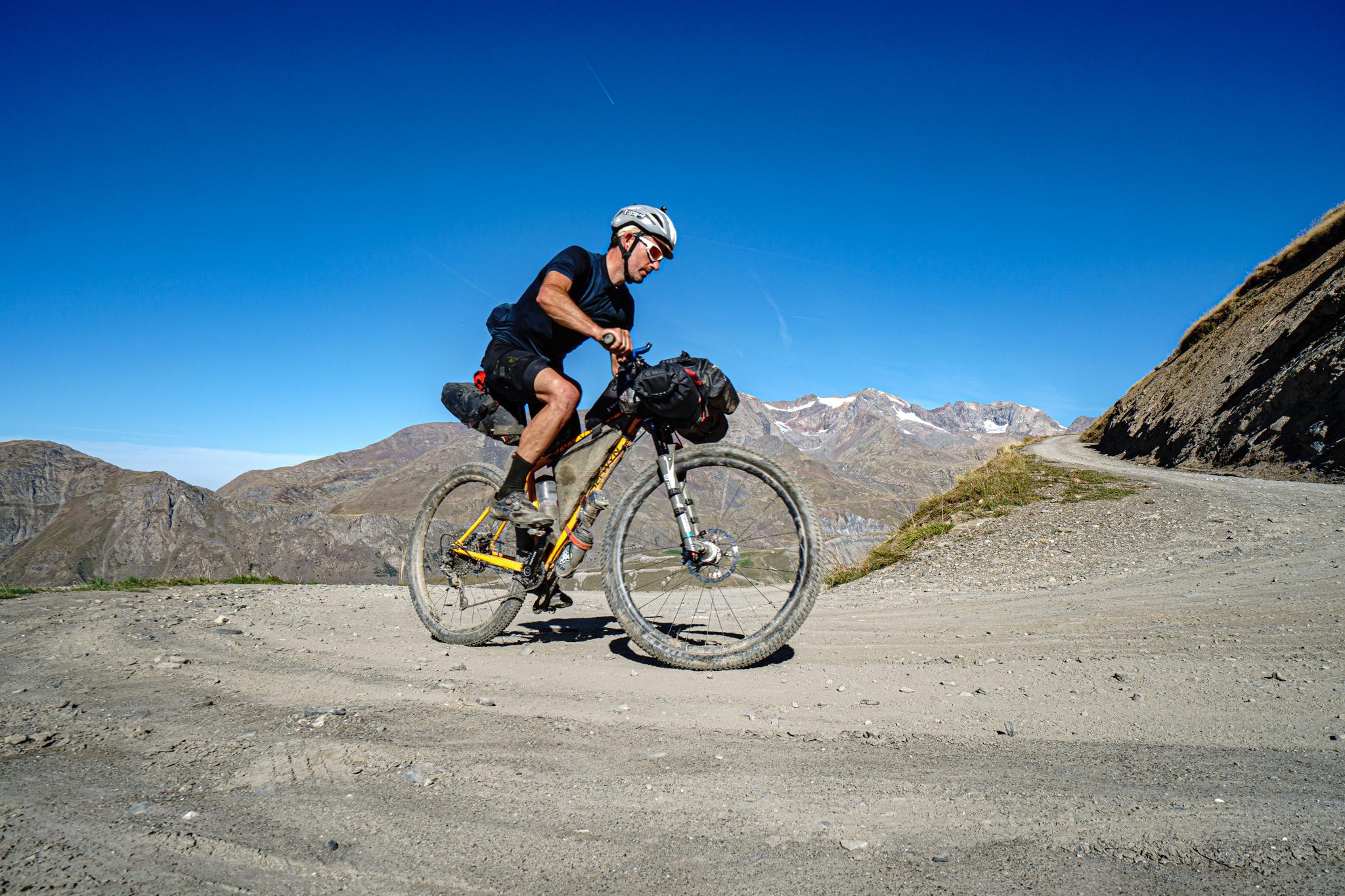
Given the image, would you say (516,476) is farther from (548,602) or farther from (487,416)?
(548,602)

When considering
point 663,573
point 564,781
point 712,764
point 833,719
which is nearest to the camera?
point 564,781

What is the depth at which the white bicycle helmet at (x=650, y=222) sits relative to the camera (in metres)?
5.15

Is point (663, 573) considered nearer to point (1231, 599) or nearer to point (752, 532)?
point (752, 532)

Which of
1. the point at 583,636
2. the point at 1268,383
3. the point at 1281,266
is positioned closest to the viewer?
the point at 583,636

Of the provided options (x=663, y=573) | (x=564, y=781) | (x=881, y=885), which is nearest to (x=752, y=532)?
(x=663, y=573)

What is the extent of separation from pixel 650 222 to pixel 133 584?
8.72m

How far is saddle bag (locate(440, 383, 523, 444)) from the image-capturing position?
5383 mm

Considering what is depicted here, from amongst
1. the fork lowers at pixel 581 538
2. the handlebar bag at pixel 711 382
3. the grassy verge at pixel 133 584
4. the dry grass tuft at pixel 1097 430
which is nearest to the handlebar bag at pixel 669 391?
the handlebar bag at pixel 711 382

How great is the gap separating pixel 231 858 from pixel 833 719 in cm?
253

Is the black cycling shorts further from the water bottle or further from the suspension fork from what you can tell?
the suspension fork

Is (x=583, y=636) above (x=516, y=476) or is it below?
below

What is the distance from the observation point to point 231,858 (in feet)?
6.27

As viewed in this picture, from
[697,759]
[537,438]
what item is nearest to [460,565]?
[537,438]

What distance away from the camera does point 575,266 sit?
16.4 ft
